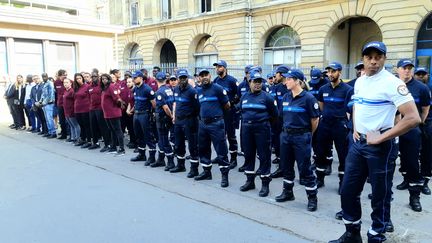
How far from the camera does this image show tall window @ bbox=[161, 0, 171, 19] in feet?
110

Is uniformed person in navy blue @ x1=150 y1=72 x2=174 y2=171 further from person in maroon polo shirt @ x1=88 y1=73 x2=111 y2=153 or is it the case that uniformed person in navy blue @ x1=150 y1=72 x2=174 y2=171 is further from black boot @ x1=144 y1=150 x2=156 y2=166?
person in maroon polo shirt @ x1=88 y1=73 x2=111 y2=153

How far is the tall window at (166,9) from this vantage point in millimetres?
33594

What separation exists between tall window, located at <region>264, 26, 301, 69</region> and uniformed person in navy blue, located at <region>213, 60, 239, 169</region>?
61.1 feet

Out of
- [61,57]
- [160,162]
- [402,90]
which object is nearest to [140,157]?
[160,162]

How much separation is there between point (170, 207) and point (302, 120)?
2173 millimetres

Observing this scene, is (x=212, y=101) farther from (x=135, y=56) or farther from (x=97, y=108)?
(x=135, y=56)

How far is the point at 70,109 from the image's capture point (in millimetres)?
9875

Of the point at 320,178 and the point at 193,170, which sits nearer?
the point at 320,178

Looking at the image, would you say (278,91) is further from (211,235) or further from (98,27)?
(98,27)

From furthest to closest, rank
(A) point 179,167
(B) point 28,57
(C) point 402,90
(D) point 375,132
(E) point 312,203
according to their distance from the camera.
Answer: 1. (B) point 28,57
2. (A) point 179,167
3. (E) point 312,203
4. (D) point 375,132
5. (C) point 402,90

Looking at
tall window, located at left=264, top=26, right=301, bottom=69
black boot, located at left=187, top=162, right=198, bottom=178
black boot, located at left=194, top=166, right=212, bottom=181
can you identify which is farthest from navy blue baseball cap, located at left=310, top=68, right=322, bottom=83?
tall window, located at left=264, top=26, right=301, bottom=69

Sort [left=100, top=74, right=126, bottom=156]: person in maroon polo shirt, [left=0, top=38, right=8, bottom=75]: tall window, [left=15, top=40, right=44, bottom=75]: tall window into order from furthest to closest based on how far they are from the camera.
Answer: [left=15, top=40, right=44, bottom=75]: tall window, [left=0, top=38, right=8, bottom=75]: tall window, [left=100, top=74, right=126, bottom=156]: person in maroon polo shirt

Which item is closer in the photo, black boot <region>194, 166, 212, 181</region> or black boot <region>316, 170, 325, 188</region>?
black boot <region>316, 170, 325, 188</region>

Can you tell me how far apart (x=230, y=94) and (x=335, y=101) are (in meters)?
2.62
